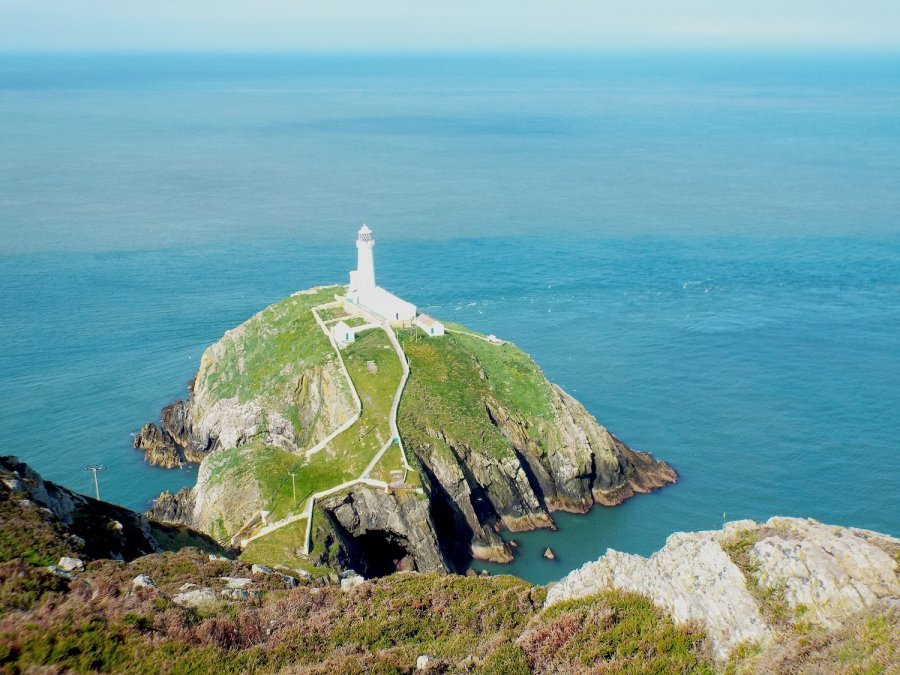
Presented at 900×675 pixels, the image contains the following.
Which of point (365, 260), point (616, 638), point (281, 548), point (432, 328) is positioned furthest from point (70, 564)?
point (365, 260)

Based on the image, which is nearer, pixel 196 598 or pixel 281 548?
pixel 196 598

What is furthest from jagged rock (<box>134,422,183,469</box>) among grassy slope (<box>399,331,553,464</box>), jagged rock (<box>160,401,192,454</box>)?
grassy slope (<box>399,331,553,464</box>)

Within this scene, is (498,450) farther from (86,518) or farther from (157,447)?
(86,518)

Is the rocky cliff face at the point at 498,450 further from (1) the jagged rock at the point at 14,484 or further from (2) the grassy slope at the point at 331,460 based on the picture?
(1) the jagged rock at the point at 14,484

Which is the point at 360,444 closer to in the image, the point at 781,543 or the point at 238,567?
the point at 238,567

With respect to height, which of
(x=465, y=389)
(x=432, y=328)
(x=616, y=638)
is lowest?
(x=465, y=389)
